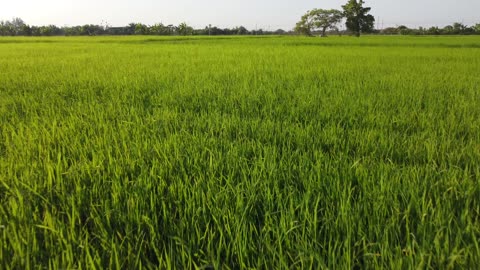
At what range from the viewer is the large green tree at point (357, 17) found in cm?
5009

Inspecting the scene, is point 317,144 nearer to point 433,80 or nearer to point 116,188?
point 116,188

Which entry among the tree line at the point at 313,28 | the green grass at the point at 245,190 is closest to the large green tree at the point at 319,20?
the tree line at the point at 313,28

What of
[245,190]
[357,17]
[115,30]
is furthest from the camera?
[115,30]

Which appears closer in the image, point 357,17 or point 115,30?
point 357,17

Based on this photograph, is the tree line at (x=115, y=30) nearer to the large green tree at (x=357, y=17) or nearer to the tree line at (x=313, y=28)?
the tree line at (x=313, y=28)

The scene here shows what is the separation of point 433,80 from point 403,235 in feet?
14.9

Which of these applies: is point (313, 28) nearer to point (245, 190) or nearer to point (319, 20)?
point (319, 20)

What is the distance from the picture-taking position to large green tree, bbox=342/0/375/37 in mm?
50094

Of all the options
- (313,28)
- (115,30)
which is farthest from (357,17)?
(115,30)

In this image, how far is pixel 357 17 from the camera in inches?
1965

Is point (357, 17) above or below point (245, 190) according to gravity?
above

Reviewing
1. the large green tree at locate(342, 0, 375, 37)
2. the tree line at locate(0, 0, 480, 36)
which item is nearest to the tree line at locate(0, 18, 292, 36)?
the tree line at locate(0, 0, 480, 36)

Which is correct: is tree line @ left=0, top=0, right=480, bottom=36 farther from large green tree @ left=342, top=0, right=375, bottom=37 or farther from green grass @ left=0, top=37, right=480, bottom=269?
green grass @ left=0, top=37, right=480, bottom=269

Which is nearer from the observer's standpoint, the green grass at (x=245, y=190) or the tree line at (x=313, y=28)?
the green grass at (x=245, y=190)
